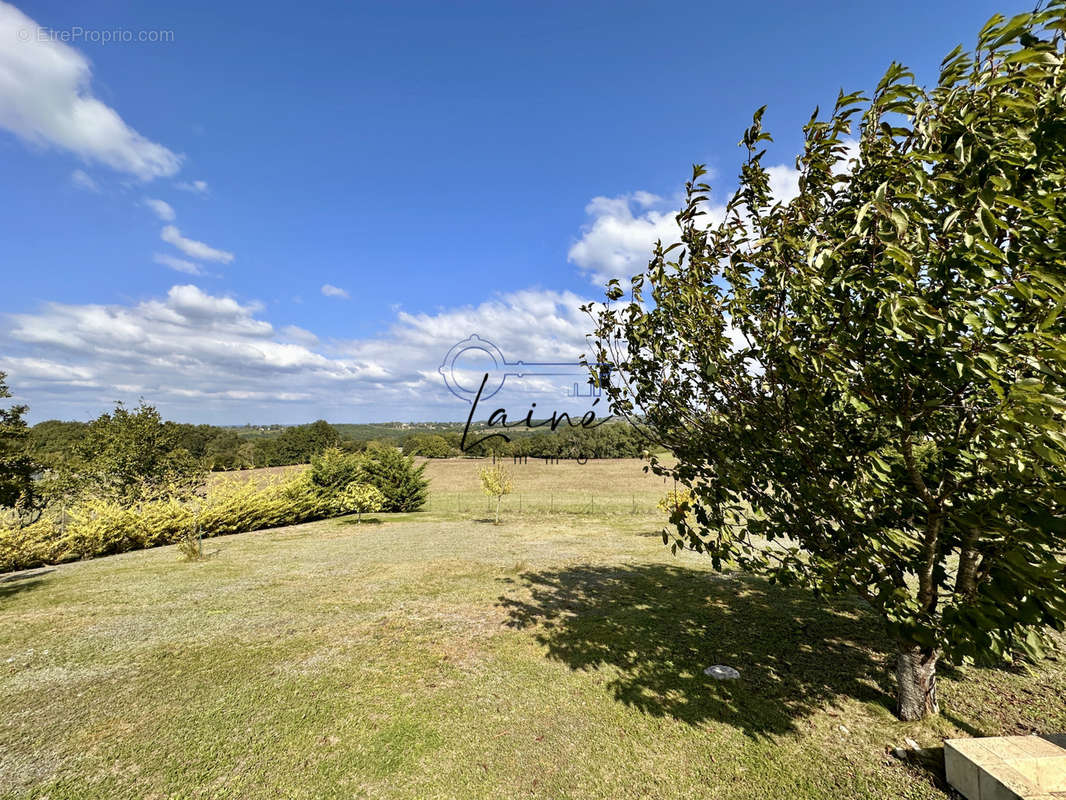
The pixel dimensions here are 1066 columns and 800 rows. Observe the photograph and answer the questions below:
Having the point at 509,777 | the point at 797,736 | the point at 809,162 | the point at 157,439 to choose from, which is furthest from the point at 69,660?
the point at 157,439

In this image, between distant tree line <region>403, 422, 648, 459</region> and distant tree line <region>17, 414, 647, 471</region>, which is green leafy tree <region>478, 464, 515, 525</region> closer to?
distant tree line <region>17, 414, 647, 471</region>

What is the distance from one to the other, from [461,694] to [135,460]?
23337mm

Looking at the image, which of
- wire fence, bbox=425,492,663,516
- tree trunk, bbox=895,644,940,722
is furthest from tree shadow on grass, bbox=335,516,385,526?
tree trunk, bbox=895,644,940,722

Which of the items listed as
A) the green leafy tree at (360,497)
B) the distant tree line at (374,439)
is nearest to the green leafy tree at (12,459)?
the green leafy tree at (360,497)

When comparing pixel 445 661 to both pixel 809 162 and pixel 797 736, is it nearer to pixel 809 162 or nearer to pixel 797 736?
pixel 797 736

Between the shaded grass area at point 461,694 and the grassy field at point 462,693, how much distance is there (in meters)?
0.03

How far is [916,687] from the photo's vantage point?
17.2 ft

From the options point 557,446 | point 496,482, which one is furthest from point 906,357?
point 557,446

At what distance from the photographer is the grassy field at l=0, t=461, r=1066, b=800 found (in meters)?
4.57

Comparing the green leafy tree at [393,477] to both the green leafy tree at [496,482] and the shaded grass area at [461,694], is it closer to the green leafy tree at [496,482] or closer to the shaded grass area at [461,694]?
the green leafy tree at [496,482]

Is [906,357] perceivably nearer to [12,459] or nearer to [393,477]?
[12,459]

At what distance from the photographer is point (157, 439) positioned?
74.0ft

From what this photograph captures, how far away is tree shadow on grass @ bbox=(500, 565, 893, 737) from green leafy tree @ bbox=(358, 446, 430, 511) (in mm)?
16215

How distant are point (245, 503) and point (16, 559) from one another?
21.9 ft
